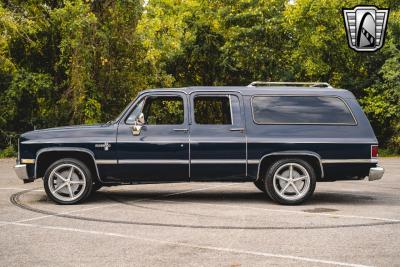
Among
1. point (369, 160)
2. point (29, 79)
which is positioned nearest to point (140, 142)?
point (369, 160)

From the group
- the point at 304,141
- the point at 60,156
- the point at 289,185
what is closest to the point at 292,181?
the point at 289,185

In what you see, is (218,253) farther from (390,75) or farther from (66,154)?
(390,75)

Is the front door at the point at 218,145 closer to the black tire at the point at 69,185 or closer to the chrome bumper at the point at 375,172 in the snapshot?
the black tire at the point at 69,185

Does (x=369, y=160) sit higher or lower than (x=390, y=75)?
lower

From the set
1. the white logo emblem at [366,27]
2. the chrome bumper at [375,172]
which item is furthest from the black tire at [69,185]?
the white logo emblem at [366,27]

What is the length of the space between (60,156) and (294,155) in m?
3.89

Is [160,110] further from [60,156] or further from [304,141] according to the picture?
[304,141]

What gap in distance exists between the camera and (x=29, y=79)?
73.2 feet

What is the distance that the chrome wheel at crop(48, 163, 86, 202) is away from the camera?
32.5 feet

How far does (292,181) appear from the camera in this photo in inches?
394

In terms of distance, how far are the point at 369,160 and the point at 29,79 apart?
15.6 m

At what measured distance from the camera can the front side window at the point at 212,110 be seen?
10047 mm

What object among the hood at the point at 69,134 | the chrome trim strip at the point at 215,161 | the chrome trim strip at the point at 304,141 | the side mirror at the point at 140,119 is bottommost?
the chrome trim strip at the point at 215,161

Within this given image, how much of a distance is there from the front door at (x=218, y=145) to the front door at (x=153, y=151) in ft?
0.54
